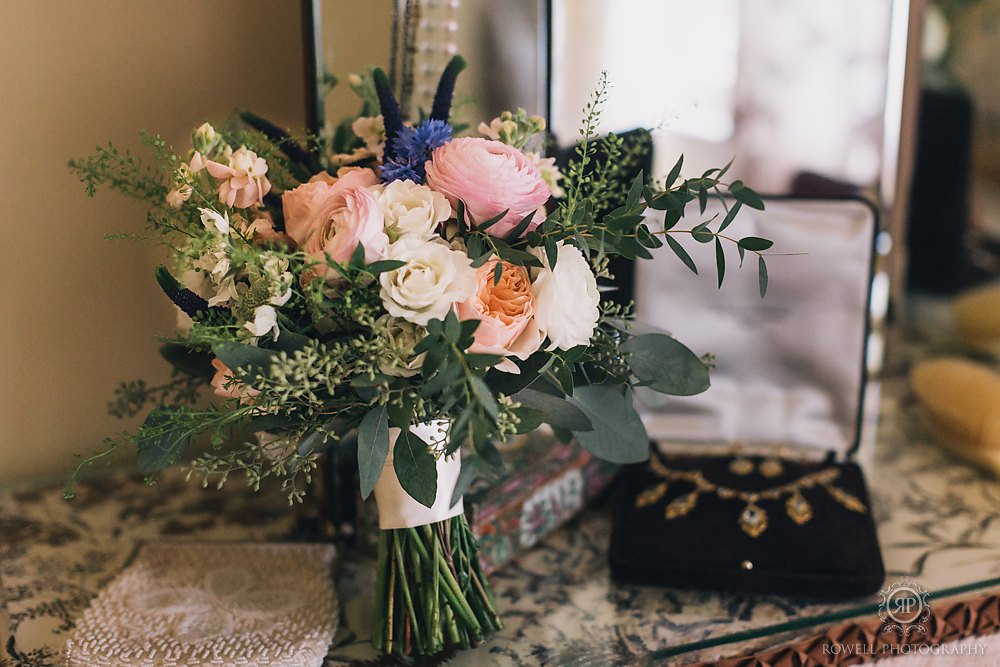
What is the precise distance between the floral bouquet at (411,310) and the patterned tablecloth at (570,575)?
0.44ft

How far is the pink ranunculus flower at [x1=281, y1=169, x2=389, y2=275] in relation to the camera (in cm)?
58

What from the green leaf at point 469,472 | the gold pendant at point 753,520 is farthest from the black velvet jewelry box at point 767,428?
the green leaf at point 469,472

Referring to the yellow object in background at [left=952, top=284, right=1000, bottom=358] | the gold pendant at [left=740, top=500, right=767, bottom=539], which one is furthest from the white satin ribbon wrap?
the yellow object in background at [left=952, top=284, right=1000, bottom=358]

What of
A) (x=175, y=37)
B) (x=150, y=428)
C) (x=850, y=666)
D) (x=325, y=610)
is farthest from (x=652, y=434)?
(x=175, y=37)

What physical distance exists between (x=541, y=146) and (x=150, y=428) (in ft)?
1.38

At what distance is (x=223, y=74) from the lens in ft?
3.12

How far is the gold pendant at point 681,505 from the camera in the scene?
879 millimetres

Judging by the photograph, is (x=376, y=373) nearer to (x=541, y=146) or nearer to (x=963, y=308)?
(x=541, y=146)

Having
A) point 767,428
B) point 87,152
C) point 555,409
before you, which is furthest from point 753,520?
point 87,152

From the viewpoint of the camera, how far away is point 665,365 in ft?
2.33

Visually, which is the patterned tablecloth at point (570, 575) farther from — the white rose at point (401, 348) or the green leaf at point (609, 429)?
the white rose at point (401, 348)

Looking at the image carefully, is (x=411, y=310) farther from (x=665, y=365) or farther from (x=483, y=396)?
(x=665, y=365)

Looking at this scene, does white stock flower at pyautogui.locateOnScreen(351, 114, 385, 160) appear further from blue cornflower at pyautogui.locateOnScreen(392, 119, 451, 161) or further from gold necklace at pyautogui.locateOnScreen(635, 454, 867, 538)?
gold necklace at pyautogui.locateOnScreen(635, 454, 867, 538)

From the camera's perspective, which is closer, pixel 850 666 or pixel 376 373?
pixel 376 373
